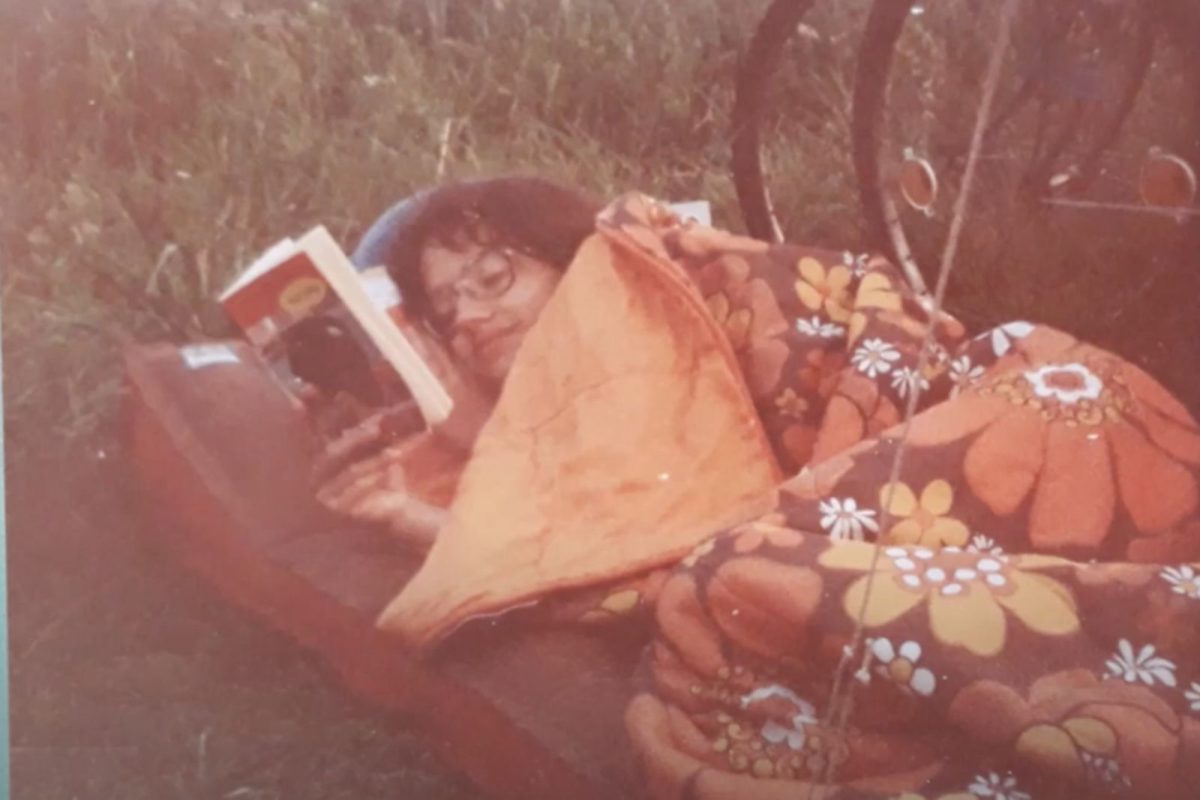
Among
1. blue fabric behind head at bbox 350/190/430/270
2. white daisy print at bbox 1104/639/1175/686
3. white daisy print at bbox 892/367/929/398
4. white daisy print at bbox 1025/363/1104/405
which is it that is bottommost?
white daisy print at bbox 1104/639/1175/686

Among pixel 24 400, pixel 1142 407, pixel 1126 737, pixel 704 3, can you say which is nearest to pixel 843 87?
pixel 704 3

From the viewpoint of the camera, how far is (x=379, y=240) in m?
0.97

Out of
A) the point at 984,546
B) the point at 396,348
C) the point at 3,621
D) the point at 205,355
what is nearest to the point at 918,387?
the point at 984,546

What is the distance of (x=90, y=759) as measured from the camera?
98 cm

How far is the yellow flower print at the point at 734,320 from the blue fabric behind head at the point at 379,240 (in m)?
0.21

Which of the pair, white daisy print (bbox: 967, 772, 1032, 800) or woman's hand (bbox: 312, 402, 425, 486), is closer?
white daisy print (bbox: 967, 772, 1032, 800)

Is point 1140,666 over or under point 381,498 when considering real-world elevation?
under

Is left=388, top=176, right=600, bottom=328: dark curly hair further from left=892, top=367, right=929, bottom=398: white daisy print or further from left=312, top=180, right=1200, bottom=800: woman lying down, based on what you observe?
left=892, top=367, right=929, bottom=398: white daisy print

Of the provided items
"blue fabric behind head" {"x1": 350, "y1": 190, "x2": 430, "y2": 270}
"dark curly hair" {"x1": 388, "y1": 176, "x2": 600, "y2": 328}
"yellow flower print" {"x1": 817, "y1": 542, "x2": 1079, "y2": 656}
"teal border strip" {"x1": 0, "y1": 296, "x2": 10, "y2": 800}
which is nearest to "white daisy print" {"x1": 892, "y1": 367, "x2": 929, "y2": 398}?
"yellow flower print" {"x1": 817, "y1": 542, "x2": 1079, "y2": 656}

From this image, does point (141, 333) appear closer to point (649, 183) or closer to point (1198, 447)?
point (649, 183)

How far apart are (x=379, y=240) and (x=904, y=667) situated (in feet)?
1.41

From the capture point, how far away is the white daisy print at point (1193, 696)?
0.86 meters

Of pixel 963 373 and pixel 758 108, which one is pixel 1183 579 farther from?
pixel 758 108

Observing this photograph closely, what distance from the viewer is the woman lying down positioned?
87cm
